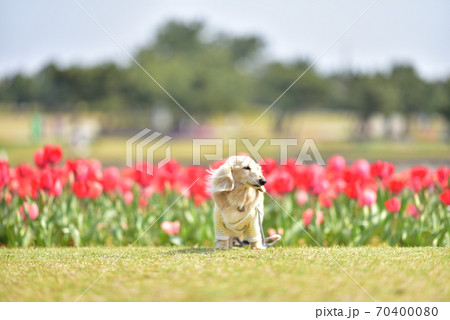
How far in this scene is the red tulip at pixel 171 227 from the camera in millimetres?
6367

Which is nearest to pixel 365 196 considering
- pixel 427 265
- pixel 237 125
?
pixel 427 265

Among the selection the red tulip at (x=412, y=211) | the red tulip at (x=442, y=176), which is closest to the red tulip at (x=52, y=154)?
the red tulip at (x=412, y=211)

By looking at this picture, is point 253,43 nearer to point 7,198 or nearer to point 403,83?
point 403,83

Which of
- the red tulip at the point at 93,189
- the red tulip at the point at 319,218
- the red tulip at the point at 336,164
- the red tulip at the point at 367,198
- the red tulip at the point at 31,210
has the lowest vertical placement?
the red tulip at the point at 319,218

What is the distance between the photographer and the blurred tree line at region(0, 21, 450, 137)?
138 feet

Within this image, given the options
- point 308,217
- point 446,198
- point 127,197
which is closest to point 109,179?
point 127,197

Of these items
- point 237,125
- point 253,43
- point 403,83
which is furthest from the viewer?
point 253,43

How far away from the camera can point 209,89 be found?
46.6 m

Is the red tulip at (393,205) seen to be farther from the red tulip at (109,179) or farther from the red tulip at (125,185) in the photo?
the red tulip at (109,179)

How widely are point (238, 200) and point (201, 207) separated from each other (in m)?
1.99

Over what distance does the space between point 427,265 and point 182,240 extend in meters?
2.91

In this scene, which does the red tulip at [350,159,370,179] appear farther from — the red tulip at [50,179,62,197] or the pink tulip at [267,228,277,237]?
the red tulip at [50,179,62,197]

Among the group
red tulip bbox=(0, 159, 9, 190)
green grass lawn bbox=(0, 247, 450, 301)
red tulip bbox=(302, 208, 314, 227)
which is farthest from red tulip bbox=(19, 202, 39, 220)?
red tulip bbox=(302, 208, 314, 227)
